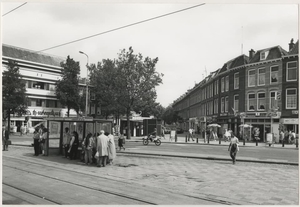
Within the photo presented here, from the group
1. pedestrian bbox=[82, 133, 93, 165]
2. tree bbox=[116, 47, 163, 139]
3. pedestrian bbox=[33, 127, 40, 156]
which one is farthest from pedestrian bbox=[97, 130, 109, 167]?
tree bbox=[116, 47, 163, 139]

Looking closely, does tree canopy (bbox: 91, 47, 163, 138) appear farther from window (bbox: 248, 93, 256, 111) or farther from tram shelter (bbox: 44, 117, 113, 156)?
tram shelter (bbox: 44, 117, 113, 156)

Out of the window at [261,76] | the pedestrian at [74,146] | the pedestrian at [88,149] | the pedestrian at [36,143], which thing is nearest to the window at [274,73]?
the window at [261,76]

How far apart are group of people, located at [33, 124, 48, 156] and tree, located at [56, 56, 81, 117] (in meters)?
32.0

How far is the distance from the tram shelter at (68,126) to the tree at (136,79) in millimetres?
18070

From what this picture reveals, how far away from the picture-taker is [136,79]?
35000 mm

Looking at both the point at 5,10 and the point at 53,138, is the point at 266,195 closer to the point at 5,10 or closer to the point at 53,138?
the point at 5,10

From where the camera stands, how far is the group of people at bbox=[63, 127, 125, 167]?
12797 mm

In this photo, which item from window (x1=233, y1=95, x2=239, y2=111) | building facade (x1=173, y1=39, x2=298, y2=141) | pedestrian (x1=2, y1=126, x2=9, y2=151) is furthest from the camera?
window (x1=233, y1=95, x2=239, y2=111)

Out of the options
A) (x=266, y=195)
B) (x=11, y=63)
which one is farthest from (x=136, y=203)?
(x=11, y=63)

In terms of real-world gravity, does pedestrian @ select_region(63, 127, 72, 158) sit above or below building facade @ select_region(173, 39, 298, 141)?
below

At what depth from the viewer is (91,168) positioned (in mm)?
12328

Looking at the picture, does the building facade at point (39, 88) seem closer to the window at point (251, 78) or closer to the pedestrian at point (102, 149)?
the window at point (251, 78)

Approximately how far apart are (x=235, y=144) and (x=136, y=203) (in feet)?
27.7

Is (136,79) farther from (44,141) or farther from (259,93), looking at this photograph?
(44,141)
